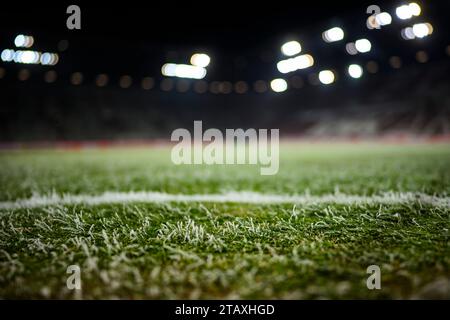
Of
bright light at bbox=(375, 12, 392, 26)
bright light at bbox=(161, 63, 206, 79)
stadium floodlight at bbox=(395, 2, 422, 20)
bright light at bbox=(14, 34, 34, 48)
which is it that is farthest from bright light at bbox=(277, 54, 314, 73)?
bright light at bbox=(14, 34, 34, 48)

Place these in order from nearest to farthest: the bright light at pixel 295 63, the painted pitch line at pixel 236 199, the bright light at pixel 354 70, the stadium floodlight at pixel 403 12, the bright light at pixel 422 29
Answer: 1. the painted pitch line at pixel 236 199
2. the stadium floodlight at pixel 403 12
3. the bright light at pixel 422 29
4. the bright light at pixel 354 70
5. the bright light at pixel 295 63

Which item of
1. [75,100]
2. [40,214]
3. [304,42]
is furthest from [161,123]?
[40,214]

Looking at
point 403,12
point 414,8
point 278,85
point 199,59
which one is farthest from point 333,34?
point 199,59

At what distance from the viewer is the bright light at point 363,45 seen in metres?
24.9

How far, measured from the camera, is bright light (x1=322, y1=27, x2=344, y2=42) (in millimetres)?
24323

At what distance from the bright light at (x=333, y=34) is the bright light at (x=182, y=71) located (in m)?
15.3

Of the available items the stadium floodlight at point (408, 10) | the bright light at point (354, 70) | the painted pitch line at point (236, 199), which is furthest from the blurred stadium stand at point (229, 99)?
the painted pitch line at point (236, 199)

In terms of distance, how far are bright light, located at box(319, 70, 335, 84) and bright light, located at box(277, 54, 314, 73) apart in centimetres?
229

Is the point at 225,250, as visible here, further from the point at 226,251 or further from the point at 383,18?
the point at 383,18

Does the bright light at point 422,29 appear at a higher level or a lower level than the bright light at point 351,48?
lower

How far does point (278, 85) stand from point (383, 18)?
732 inches

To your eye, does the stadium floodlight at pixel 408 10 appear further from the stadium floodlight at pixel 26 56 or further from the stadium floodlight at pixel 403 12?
the stadium floodlight at pixel 26 56
